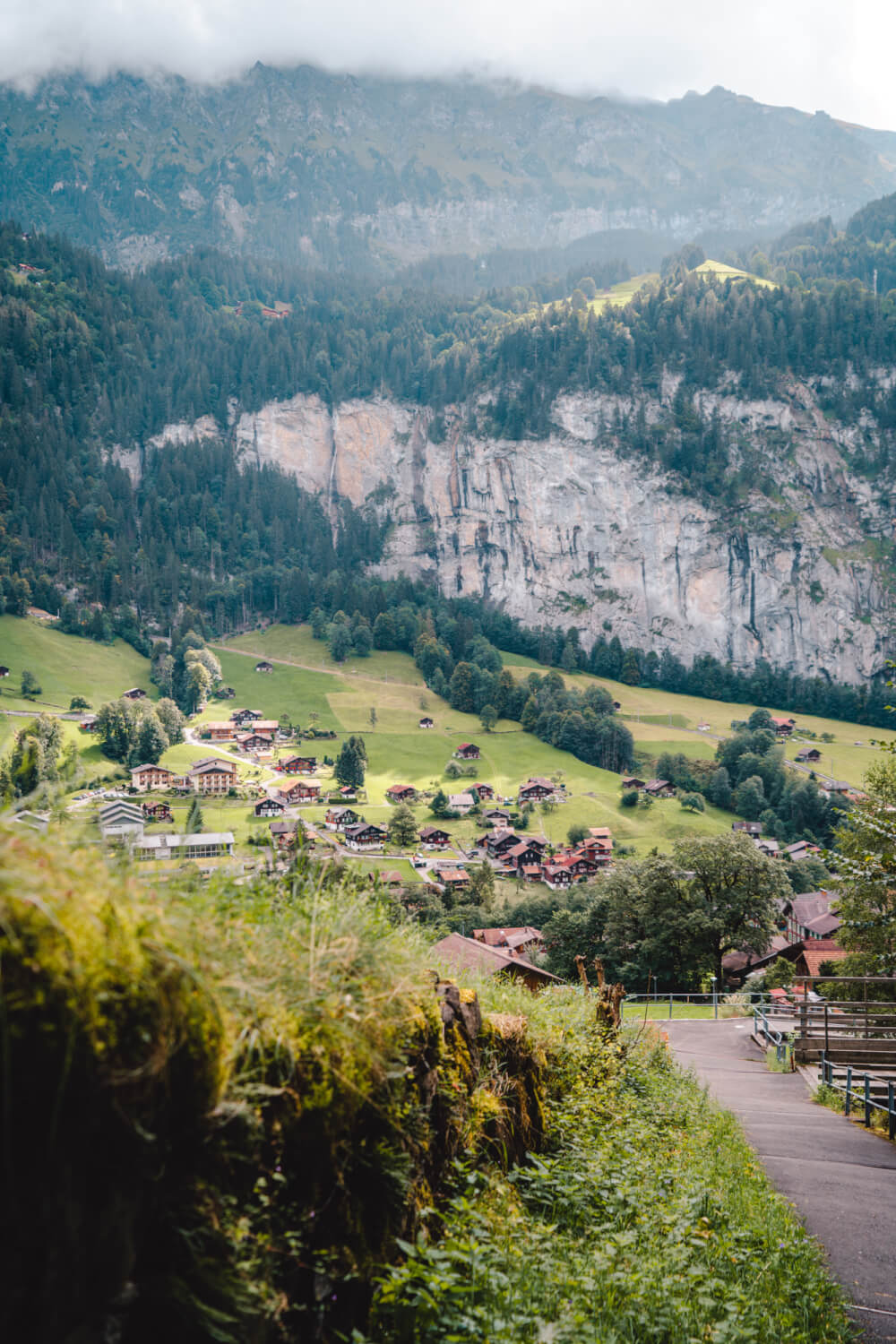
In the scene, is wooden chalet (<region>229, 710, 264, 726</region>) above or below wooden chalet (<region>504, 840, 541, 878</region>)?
above

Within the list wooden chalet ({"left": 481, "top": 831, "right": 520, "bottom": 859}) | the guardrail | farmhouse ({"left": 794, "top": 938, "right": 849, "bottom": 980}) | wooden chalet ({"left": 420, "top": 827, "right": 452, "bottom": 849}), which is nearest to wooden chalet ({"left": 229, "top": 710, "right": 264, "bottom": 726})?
wooden chalet ({"left": 420, "top": 827, "right": 452, "bottom": 849})

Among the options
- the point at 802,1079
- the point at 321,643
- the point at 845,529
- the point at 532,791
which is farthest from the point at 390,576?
the point at 802,1079

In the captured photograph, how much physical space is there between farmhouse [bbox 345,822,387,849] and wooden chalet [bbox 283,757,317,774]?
17894 mm

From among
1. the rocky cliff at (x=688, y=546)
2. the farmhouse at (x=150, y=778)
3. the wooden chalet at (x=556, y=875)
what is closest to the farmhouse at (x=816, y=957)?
the wooden chalet at (x=556, y=875)

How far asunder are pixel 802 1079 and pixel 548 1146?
30.3ft

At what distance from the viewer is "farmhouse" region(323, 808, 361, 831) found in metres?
79.4

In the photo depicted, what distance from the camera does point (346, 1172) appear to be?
11.3 feet

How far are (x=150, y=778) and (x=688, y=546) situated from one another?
437 feet

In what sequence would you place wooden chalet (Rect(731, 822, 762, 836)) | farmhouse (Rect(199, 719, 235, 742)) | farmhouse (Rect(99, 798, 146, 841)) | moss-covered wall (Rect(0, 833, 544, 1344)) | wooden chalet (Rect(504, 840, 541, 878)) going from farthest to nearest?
farmhouse (Rect(199, 719, 235, 742))
wooden chalet (Rect(731, 822, 762, 836))
wooden chalet (Rect(504, 840, 541, 878))
farmhouse (Rect(99, 798, 146, 841))
moss-covered wall (Rect(0, 833, 544, 1344))

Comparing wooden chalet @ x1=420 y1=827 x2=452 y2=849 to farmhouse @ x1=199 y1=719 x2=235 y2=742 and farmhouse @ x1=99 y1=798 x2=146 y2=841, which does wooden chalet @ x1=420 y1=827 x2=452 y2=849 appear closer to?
farmhouse @ x1=199 y1=719 x2=235 y2=742

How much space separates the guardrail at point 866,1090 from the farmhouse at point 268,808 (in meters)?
69.3

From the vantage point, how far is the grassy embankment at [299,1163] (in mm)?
2133

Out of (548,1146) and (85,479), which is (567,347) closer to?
(85,479)

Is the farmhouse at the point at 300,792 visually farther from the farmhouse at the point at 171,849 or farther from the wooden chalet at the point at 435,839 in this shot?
the farmhouse at the point at 171,849
